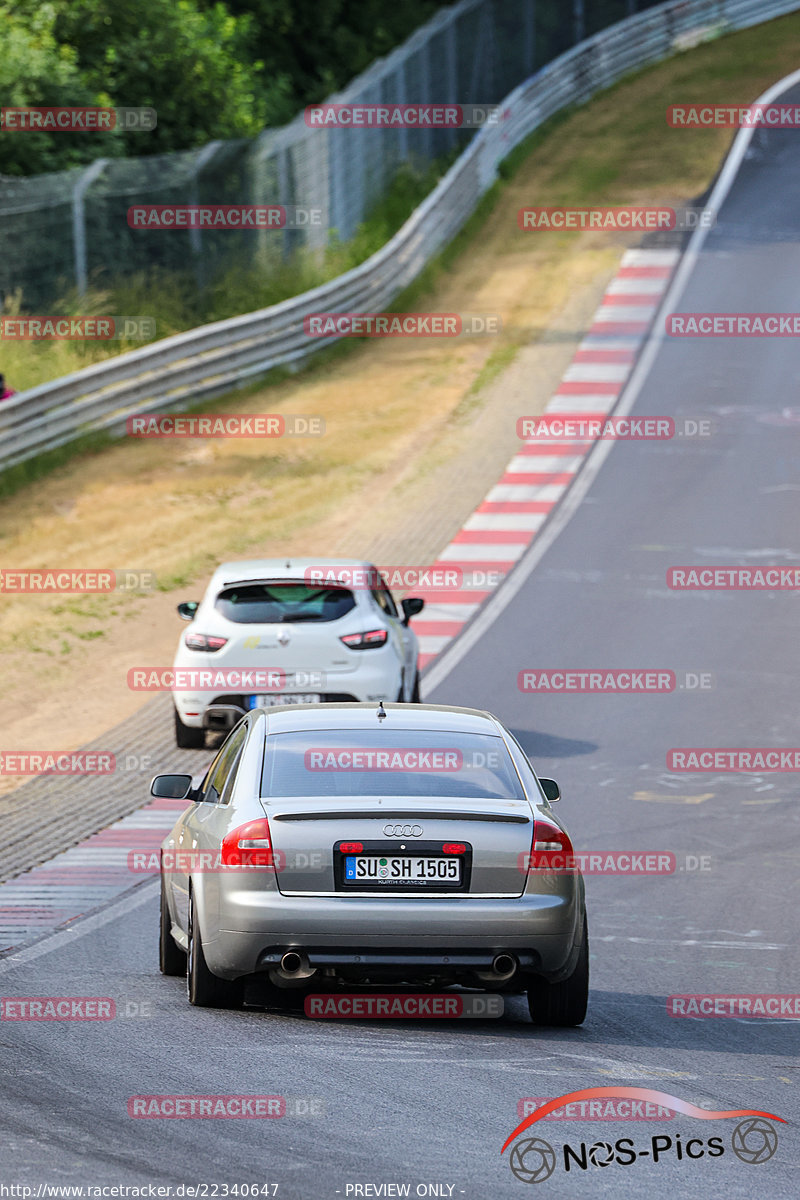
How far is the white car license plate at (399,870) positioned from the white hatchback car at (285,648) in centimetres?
708

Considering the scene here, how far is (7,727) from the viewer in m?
17.1

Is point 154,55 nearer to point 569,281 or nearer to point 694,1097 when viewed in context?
point 569,281

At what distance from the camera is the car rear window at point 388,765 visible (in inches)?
317

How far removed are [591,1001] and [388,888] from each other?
167 cm

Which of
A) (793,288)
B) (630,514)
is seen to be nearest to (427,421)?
(630,514)

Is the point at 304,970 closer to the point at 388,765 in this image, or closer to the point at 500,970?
the point at 500,970

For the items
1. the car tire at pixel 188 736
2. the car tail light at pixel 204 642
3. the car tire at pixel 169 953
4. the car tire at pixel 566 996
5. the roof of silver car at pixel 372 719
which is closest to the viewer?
the car tire at pixel 566 996

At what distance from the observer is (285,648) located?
592 inches

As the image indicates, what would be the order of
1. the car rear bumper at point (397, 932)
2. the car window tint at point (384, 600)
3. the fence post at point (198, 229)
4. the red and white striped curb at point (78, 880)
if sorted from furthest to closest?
1. the fence post at point (198, 229)
2. the car window tint at point (384, 600)
3. the red and white striped curb at point (78, 880)
4. the car rear bumper at point (397, 932)

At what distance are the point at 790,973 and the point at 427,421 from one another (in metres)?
20.3

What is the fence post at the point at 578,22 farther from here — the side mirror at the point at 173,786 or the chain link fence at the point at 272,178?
the side mirror at the point at 173,786

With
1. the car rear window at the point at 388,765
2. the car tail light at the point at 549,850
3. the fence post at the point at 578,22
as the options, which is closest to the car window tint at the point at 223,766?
the car rear window at the point at 388,765

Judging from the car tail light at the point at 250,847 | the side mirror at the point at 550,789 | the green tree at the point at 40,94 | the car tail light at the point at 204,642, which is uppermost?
the green tree at the point at 40,94

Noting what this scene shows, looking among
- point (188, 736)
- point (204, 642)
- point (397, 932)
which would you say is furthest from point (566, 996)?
point (188, 736)
